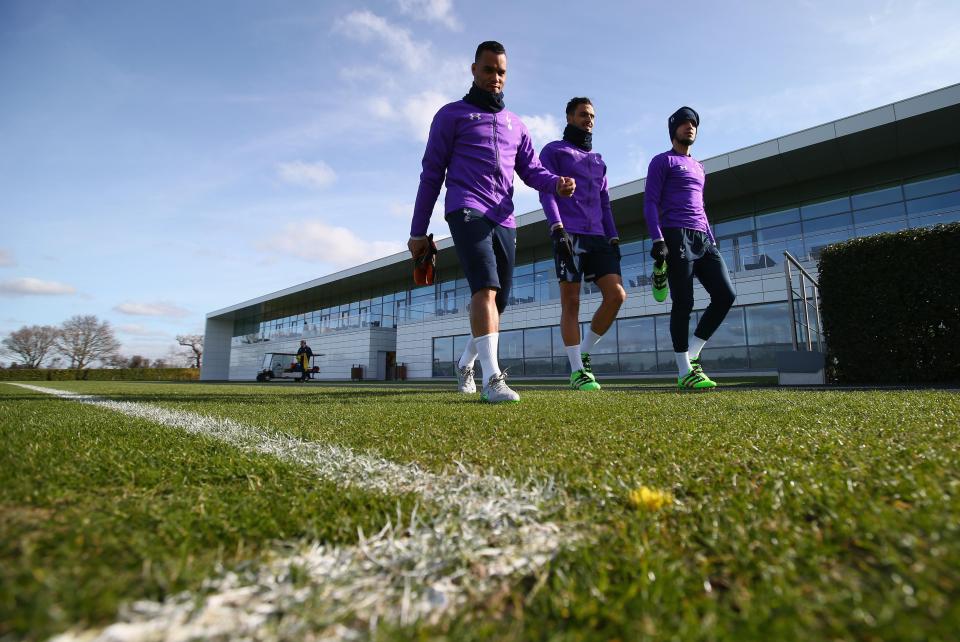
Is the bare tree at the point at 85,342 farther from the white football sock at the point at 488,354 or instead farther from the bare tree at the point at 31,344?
the white football sock at the point at 488,354

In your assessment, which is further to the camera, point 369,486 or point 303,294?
point 303,294

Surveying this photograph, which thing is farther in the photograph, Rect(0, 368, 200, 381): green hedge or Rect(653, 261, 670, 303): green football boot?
Rect(0, 368, 200, 381): green hedge

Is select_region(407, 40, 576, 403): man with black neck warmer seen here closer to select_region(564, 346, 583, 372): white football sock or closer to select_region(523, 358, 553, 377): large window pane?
select_region(564, 346, 583, 372): white football sock

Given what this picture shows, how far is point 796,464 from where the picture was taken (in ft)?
3.82

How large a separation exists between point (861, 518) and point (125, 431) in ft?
8.07

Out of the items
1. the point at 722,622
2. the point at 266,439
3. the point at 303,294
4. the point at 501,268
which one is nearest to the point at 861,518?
the point at 722,622

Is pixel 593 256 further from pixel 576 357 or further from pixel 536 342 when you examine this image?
pixel 536 342

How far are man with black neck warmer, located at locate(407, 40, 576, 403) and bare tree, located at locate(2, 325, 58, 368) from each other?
76.1m

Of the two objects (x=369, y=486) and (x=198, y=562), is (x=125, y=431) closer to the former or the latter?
(x=369, y=486)

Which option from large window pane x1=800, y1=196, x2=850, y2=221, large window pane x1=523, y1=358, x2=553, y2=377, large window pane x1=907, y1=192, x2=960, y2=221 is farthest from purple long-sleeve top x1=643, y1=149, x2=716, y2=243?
large window pane x1=523, y1=358, x2=553, y2=377

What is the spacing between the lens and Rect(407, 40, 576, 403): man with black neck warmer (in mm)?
3256

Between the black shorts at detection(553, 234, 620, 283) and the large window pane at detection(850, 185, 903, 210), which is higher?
the large window pane at detection(850, 185, 903, 210)

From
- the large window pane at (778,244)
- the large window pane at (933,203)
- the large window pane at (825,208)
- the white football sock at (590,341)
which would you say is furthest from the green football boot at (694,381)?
the large window pane at (825,208)

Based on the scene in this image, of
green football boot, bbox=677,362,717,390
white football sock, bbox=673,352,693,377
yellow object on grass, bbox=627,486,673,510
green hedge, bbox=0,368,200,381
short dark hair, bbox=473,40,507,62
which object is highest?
short dark hair, bbox=473,40,507,62
